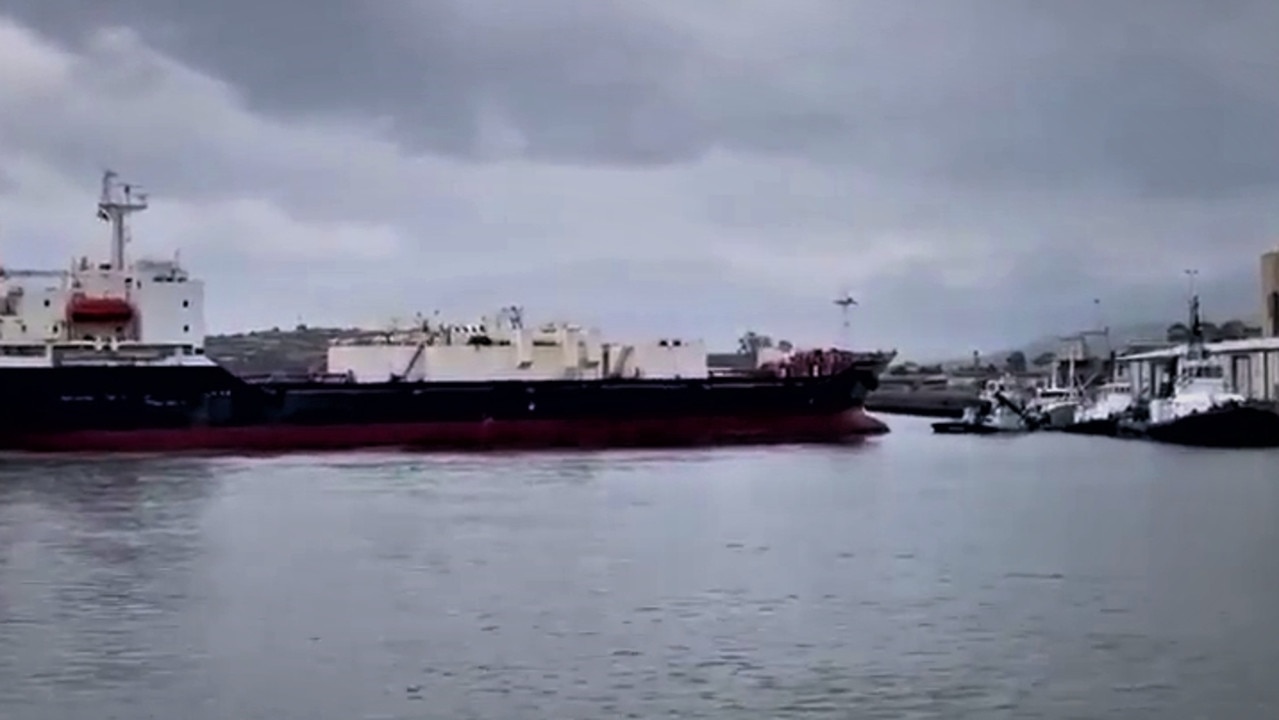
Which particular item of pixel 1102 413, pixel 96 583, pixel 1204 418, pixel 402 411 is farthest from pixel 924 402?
pixel 96 583

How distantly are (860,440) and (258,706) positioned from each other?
4258 cm

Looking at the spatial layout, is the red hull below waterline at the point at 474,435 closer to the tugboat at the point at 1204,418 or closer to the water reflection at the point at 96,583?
the tugboat at the point at 1204,418

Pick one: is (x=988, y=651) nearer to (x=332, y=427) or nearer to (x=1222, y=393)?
(x=332, y=427)

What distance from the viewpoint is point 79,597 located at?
18922mm

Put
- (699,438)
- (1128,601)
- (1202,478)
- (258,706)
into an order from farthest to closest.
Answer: (699,438)
(1202,478)
(1128,601)
(258,706)

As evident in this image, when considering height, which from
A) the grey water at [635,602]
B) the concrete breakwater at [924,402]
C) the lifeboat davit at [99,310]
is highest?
the lifeboat davit at [99,310]

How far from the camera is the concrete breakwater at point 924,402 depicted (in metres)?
98.7

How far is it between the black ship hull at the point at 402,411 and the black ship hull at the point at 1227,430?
27.7 feet

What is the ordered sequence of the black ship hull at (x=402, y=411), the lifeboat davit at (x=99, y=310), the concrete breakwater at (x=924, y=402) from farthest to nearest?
the concrete breakwater at (x=924, y=402), the lifeboat davit at (x=99, y=310), the black ship hull at (x=402, y=411)

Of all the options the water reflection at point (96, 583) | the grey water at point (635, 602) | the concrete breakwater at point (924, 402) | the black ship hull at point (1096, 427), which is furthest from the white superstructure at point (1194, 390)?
the water reflection at point (96, 583)

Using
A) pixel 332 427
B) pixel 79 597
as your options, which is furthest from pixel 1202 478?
pixel 79 597

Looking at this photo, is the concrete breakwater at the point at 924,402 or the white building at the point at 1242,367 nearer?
the white building at the point at 1242,367

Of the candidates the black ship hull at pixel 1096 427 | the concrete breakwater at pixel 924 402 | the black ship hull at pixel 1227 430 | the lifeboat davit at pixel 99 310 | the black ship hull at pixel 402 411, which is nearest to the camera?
the black ship hull at pixel 402 411

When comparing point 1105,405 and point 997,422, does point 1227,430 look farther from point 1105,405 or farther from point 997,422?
point 1105,405
